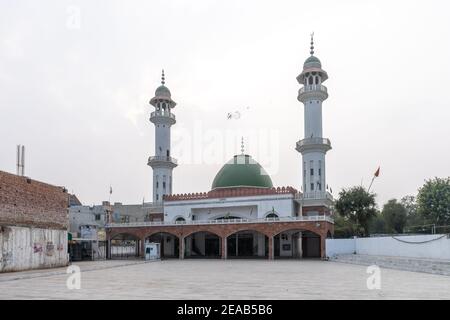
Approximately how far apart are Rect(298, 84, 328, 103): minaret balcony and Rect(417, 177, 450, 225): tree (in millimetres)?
13083

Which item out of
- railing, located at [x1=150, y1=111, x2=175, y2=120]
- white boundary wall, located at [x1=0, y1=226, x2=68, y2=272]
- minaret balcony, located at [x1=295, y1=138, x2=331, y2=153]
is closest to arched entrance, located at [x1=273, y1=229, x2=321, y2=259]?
minaret balcony, located at [x1=295, y1=138, x2=331, y2=153]

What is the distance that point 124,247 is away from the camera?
63.5 metres

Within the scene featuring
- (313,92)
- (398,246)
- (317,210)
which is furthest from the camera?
(313,92)

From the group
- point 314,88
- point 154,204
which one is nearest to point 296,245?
point 314,88

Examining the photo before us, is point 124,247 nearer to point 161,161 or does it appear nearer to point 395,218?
point 161,161

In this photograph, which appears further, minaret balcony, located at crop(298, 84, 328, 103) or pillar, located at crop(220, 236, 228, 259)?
minaret balcony, located at crop(298, 84, 328, 103)

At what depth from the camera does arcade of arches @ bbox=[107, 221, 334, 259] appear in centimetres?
4066

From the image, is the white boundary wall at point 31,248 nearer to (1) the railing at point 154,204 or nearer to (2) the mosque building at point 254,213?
(2) the mosque building at point 254,213

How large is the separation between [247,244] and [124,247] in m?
23.7

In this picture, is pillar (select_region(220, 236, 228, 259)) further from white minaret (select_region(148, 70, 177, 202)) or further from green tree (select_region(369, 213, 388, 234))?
green tree (select_region(369, 213, 388, 234))

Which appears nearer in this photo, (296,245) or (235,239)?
(296,245)

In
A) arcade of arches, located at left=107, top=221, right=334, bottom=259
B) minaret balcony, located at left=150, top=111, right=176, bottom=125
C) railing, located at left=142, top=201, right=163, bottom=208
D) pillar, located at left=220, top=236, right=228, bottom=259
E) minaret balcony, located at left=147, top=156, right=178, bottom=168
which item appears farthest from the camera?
minaret balcony, located at left=150, top=111, right=176, bottom=125
